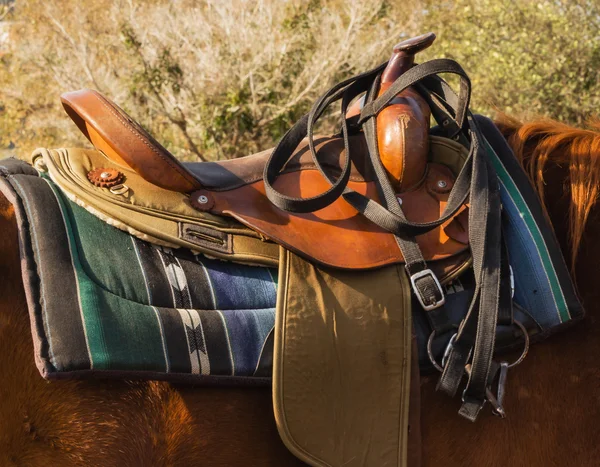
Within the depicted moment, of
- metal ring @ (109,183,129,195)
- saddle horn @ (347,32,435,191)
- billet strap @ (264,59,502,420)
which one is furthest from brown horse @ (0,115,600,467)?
saddle horn @ (347,32,435,191)

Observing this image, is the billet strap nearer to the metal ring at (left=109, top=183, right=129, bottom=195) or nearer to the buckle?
the buckle

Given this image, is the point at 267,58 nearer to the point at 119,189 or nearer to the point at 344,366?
the point at 119,189

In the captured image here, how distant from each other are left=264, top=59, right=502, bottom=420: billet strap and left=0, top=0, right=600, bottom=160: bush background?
5.77 m

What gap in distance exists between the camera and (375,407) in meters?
1.35

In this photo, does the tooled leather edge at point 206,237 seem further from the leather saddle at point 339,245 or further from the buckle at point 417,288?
the buckle at point 417,288

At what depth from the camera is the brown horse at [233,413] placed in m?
1.25

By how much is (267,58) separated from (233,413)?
6.85 metres

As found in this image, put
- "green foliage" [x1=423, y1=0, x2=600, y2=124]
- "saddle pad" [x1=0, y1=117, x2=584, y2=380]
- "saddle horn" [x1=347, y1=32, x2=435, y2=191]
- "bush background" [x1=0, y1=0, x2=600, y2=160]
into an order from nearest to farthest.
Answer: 1. "saddle pad" [x1=0, y1=117, x2=584, y2=380]
2. "saddle horn" [x1=347, y1=32, x2=435, y2=191]
3. "green foliage" [x1=423, y1=0, x2=600, y2=124]
4. "bush background" [x1=0, y1=0, x2=600, y2=160]

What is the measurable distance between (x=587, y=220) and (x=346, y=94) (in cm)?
71

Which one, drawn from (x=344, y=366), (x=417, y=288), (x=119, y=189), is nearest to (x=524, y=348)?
(x=417, y=288)

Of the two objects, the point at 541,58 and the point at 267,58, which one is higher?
the point at 267,58

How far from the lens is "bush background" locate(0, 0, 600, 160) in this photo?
7.12 meters

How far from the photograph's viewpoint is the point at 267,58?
7.64 meters

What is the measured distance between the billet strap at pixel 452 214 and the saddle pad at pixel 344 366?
0.10m
